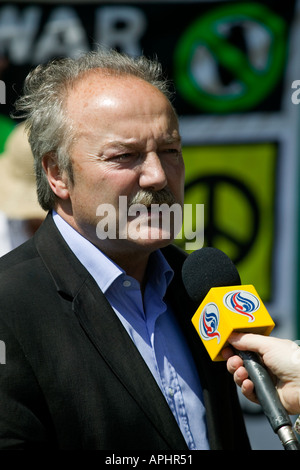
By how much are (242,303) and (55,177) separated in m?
0.79

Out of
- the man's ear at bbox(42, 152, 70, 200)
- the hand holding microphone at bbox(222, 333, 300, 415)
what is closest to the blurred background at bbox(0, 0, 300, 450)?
the man's ear at bbox(42, 152, 70, 200)

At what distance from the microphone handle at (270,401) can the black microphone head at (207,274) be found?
0.33 m

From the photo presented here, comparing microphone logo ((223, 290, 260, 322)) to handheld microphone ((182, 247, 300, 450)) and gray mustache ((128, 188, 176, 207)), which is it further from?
gray mustache ((128, 188, 176, 207))

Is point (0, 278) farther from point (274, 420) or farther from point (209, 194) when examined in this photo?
point (209, 194)

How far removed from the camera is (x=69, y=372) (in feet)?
6.17

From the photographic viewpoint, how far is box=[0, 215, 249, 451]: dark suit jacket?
182 centimetres

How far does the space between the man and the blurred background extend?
1983 mm

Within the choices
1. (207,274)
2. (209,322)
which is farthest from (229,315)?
(207,274)

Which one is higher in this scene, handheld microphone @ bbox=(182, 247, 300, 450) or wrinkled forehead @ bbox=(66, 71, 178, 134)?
wrinkled forehead @ bbox=(66, 71, 178, 134)

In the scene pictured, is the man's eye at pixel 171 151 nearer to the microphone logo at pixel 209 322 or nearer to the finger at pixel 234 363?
the microphone logo at pixel 209 322

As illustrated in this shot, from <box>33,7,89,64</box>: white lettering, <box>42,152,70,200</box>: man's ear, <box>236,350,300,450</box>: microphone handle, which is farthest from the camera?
<box>33,7,89,64</box>: white lettering

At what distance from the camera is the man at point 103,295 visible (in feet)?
6.09

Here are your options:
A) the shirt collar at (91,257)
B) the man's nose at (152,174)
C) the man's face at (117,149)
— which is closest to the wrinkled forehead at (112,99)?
the man's face at (117,149)

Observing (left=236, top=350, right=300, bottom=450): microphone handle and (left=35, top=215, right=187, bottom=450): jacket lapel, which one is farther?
(left=35, top=215, right=187, bottom=450): jacket lapel
